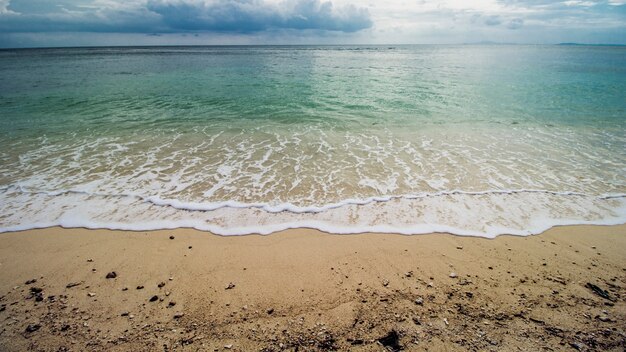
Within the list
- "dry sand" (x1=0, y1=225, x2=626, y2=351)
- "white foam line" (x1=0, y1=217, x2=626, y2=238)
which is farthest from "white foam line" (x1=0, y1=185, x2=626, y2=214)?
"dry sand" (x1=0, y1=225, x2=626, y2=351)

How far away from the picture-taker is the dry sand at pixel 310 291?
10.9 ft

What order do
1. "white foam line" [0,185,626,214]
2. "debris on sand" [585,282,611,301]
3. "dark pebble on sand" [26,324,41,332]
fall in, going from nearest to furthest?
"dark pebble on sand" [26,324,41,332]
"debris on sand" [585,282,611,301]
"white foam line" [0,185,626,214]

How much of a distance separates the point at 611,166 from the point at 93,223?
545 inches

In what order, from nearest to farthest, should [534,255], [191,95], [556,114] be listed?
[534,255] → [556,114] → [191,95]

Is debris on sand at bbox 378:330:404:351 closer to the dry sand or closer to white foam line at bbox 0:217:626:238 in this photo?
the dry sand

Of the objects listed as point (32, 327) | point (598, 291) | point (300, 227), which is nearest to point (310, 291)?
point (300, 227)

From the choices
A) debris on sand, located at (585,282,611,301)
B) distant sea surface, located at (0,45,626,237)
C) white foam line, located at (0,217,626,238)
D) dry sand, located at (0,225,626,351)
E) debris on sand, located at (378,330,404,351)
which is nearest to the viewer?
debris on sand, located at (378,330,404,351)

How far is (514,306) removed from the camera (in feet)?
12.4

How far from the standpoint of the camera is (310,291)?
4.07 metres

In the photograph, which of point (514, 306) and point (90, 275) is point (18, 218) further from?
point (514, 306)

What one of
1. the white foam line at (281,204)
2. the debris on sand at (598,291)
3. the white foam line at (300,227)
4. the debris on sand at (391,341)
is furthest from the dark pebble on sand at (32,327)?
the debris on sand at (598,291)

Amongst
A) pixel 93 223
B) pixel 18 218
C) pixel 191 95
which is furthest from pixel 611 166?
pixel 191 95

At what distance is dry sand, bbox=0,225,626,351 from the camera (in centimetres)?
331

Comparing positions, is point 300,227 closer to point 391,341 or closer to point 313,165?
point 391,341
